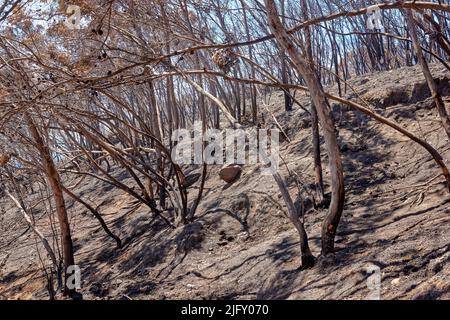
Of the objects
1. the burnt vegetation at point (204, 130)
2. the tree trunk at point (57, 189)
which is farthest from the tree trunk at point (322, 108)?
the tree trunk at point (57, 189)

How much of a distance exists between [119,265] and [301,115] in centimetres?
537

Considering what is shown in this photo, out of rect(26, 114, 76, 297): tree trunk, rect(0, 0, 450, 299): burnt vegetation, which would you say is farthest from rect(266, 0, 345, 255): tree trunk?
rect(26, 114, 76, 297): tree trunk

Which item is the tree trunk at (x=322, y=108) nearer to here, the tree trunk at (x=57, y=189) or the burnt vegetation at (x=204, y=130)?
the burnt vegetation at (x=204, y=130)

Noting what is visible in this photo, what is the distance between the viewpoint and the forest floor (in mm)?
4797

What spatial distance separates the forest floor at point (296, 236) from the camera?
4.80 meters

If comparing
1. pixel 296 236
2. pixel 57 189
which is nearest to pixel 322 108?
pixel 296 236

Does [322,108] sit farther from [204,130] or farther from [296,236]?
[204,130]

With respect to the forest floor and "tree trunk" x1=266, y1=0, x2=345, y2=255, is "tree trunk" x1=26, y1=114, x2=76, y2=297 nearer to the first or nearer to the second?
the forest floor

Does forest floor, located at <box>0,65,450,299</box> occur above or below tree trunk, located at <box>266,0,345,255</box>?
below

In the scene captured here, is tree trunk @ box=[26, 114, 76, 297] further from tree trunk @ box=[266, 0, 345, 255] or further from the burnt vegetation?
tree trunk @ box=[266, 0, 345, 255]

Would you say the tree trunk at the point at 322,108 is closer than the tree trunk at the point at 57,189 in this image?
Yes

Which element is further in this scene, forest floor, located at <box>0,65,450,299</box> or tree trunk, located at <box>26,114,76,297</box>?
tree trunk, located at <box>26,114,76,297</box>
